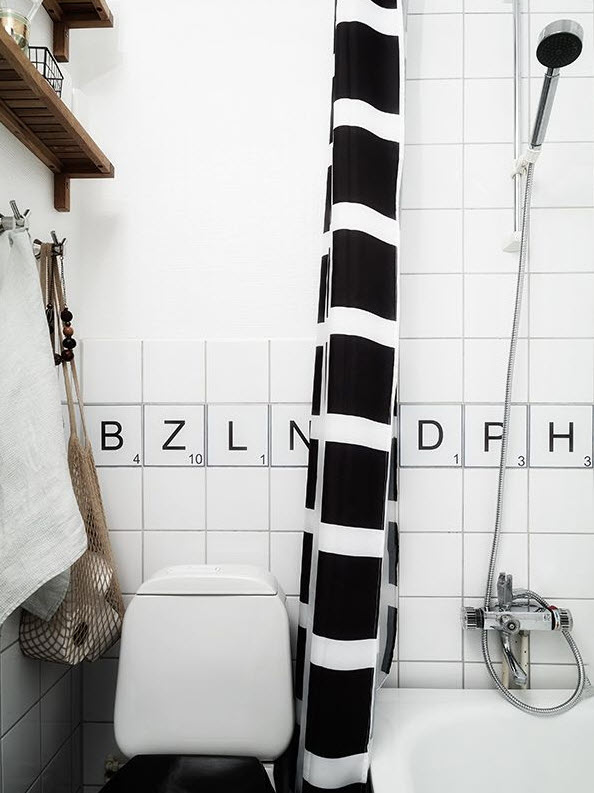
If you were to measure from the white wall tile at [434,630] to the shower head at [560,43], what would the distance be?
119 cm

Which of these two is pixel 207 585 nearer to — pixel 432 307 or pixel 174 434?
pixel 174 434

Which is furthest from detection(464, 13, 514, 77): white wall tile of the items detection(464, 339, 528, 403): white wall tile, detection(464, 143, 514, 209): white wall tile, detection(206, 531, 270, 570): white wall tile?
detection(206, 531, 270, 570): white wall tile

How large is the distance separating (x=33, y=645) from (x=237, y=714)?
44cm

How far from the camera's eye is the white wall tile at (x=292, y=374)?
153 centimetres

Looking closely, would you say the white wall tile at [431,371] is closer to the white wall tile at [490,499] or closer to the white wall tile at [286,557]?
the white wall tile at [490,499]

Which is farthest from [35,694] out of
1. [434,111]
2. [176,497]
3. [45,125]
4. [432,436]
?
[434,111]

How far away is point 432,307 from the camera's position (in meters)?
1.55

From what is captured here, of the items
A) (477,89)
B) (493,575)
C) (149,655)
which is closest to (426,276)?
(477,89)

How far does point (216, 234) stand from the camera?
5.08 feet

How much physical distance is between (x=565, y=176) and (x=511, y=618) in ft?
3.52

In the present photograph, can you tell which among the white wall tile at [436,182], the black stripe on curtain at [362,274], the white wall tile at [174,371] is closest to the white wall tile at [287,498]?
the white wall tile at [174,371]

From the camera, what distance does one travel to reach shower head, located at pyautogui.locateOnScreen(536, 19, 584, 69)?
1112 mm

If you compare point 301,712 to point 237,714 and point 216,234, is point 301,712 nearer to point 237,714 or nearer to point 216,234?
point 237,714

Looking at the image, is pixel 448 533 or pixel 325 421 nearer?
pixel 325 421
